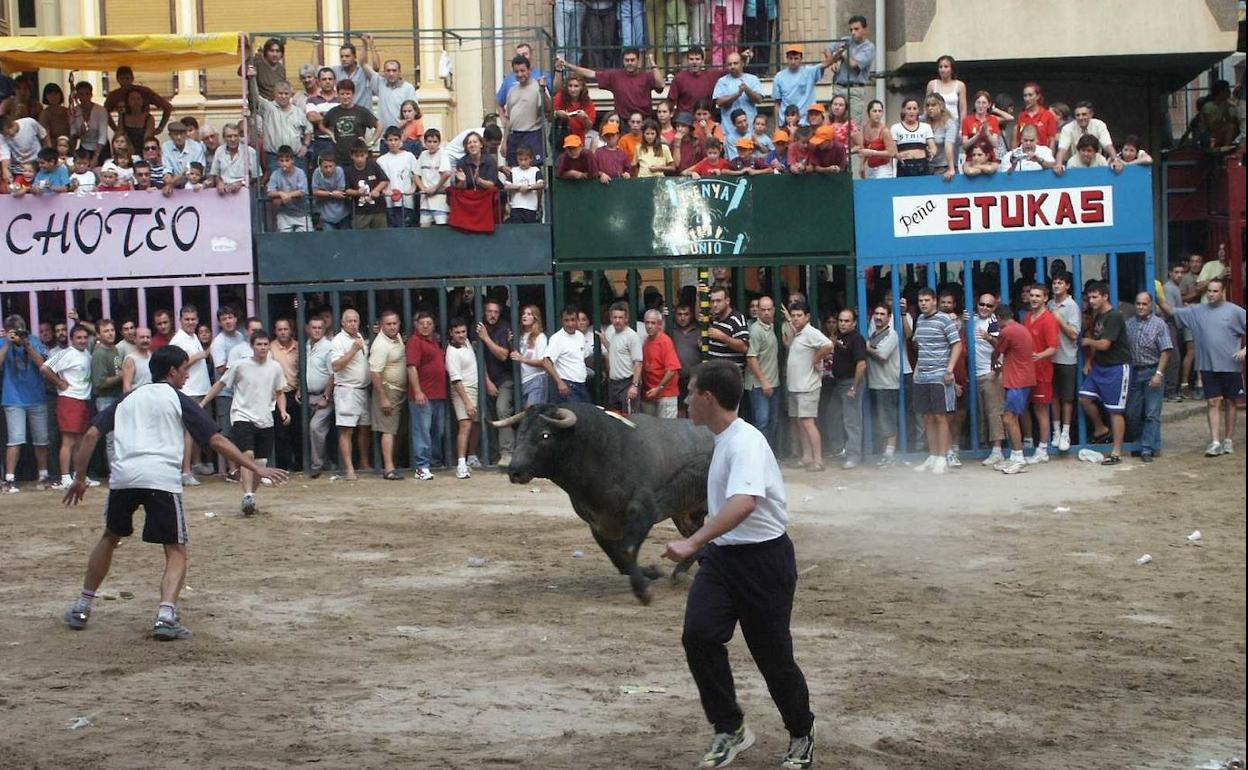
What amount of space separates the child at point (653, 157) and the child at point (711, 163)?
0.87 ft

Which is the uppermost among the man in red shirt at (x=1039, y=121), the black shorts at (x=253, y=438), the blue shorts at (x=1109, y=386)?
the man in red shirt at (x=1039, y=121)

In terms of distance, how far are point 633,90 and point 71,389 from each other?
7.33 metres

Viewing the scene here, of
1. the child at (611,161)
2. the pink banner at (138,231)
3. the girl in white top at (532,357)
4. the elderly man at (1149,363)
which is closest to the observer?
the elderly man at (1149,363)

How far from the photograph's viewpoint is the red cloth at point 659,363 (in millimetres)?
19016

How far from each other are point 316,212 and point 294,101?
1.49 metres

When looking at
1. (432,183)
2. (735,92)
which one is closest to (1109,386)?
(735,92)

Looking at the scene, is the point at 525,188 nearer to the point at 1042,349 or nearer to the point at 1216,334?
the point at 1042,349

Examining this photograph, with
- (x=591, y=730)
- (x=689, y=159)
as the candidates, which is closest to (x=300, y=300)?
(x=689, y=159)

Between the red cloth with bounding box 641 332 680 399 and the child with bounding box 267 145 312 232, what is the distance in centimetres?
419

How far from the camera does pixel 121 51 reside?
66.2 feet

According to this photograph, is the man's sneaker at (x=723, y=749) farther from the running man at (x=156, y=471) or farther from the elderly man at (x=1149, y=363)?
the elderly man at (x=1149, y=363)

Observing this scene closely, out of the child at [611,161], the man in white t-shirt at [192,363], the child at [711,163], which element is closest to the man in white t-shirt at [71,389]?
the man in white t-shirt at [192,363]

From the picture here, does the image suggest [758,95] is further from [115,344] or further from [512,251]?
[115,344]

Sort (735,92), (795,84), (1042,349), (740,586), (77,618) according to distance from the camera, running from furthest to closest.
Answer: (795,84), (735,92), (1042,349), (77,618), (740,586)
